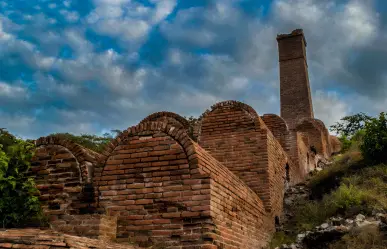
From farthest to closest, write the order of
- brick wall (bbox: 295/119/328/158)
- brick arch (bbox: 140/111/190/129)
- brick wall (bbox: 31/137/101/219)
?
brick wall (bbox: 295/119/328/158) < brick arch (bbox: 140/111/190/129) < brick wall (bbox: 31/137/101/219)

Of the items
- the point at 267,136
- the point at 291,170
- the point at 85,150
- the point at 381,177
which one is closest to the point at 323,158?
the point at 291,170

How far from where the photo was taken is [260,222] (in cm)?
764

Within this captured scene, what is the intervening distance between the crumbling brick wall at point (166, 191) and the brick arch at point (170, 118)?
3745mm

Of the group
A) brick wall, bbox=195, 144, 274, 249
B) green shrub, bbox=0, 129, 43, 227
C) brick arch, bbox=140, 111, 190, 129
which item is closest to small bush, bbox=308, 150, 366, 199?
brick wall, bbox=195, 144, 274, 249

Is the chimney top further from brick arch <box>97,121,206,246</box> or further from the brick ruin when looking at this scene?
brick arch <box>97,121,206,246</box>

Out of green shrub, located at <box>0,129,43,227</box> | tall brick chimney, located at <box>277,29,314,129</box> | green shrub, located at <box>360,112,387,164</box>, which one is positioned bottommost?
green shrub, located at <box>0,129,43,227</box>

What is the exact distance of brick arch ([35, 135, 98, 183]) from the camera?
5.99m

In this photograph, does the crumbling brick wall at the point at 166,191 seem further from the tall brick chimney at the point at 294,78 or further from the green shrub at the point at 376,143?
the tall brick chimney at the point at 294,78

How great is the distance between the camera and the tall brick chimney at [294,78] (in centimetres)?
2697

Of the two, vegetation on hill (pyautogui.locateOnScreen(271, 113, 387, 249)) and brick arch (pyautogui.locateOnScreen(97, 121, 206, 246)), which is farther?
vegetation on hill (pyautogui.locateOnScreen(271, 113, 387, 249))

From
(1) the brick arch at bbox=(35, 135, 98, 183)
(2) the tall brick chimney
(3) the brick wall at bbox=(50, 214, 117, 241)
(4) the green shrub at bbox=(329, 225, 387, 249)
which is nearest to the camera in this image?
(3) the brick wall at bbox=(50, 214, 117, 241)

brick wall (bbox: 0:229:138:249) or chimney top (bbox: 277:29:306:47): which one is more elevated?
chimney top (bbox: 277:29:306:47)

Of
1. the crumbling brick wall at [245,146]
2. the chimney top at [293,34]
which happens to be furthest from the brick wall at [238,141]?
the chimney top at [293,34]

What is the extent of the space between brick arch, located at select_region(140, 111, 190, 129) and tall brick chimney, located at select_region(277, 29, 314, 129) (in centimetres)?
1743
